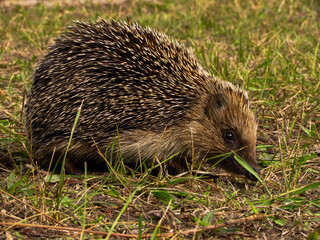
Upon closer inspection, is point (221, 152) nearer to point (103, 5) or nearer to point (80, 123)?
point (80, 123)

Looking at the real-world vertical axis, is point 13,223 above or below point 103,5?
below

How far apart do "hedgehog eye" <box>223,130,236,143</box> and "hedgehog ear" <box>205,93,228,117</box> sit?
0.26 meters

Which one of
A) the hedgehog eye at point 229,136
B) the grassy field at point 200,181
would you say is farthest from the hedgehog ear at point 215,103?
the grassy field at point 200,181

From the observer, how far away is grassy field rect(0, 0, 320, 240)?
3648 millimetres

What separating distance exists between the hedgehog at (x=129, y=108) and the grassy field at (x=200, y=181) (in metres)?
0.32

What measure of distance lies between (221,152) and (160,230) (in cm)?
160

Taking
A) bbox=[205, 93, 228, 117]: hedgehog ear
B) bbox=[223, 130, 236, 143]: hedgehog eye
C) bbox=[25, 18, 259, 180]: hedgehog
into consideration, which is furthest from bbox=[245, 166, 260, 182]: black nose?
bbox=[205, 93, 228, 117]: hedgehog ear

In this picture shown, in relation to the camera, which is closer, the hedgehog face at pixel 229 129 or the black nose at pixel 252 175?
the black nose at pixel 252 175

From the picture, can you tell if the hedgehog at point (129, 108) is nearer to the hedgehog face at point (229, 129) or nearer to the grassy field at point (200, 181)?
the hedgehog face at point (229, 129)

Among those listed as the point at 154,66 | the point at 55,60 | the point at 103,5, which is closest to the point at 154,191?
the point at 154,66

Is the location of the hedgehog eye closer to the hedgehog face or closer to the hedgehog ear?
the hedgehog face

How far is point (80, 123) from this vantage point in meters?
4.84

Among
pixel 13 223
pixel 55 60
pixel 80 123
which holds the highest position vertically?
pixel 55 60

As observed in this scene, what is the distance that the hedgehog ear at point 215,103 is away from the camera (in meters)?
4.94
